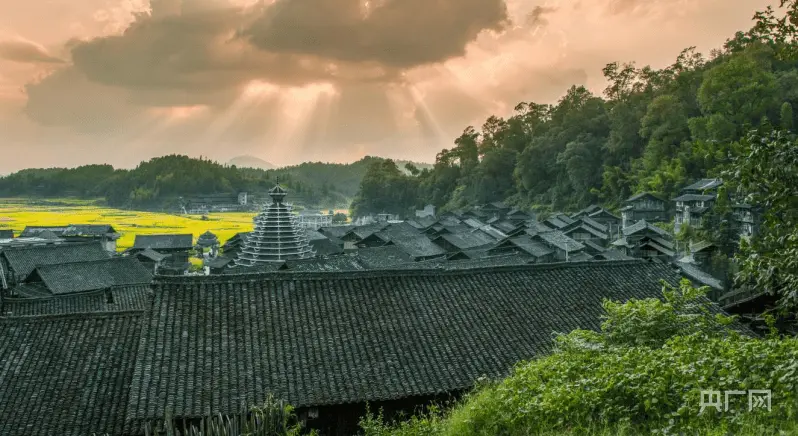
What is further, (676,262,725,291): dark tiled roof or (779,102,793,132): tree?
(779,102,793,132): tree

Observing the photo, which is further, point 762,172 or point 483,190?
point 483,190

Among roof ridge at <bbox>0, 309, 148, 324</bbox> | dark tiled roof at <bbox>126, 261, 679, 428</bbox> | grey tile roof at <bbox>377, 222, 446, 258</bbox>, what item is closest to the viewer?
dark tiled roof at <bbox>126, 261, 679, 428</bbox>

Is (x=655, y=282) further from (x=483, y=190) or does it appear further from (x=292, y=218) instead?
(x=483, y=190)

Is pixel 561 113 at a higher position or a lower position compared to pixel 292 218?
higher

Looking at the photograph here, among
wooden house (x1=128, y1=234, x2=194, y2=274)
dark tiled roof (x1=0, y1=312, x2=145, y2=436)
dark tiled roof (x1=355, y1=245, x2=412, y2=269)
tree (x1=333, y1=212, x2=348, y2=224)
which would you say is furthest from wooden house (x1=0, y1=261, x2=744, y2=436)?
tree (x1=333, y1=212, x2=348, y2=224)

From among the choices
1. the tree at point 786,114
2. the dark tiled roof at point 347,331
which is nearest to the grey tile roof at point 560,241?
the tree at point 786,114

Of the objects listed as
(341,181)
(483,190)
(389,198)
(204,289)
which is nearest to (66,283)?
(204,289)

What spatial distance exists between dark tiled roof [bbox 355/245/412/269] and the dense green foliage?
23078 mm

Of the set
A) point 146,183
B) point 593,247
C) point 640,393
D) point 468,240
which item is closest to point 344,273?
point 640,393

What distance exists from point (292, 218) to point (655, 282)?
75.3 feet

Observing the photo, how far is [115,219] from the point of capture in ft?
306

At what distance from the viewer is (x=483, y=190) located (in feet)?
266

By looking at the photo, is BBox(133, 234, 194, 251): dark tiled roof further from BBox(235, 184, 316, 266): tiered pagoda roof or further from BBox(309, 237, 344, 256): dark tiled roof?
BBox(235, 184, 316, 266): tiered pagoda roof

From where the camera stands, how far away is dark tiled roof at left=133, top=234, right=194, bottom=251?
52.5 meters
